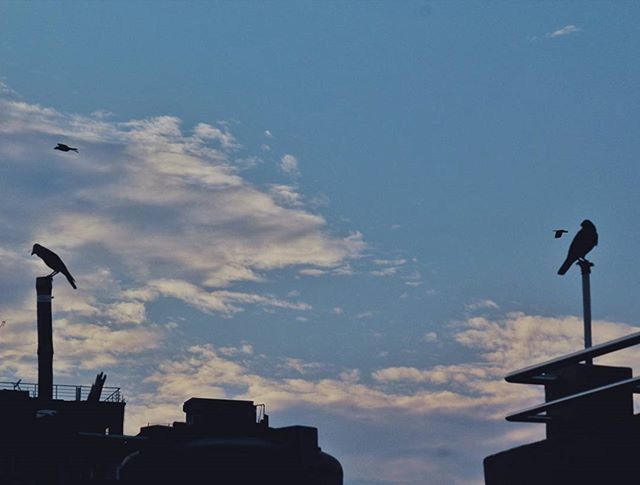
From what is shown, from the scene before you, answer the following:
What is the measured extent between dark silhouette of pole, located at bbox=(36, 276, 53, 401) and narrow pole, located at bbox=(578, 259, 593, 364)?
4263 cm

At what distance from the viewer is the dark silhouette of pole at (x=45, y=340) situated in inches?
2092

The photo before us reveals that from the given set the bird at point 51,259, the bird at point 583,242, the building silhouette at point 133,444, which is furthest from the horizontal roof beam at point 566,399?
the bird at point 51,259

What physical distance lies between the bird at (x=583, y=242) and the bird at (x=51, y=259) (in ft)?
148

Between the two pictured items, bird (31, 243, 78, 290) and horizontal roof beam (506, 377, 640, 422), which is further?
bird (31, 243, 78, 290)

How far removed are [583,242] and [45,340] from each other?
1669 inches

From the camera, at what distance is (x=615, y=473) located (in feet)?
38.5

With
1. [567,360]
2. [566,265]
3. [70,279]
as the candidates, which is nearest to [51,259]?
[70,279]

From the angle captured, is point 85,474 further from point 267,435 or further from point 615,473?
point 615,473

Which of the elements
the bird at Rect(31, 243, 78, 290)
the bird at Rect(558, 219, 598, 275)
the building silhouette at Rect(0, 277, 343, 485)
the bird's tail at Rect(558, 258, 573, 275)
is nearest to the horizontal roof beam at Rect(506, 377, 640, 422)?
the bird at Rect(558, 219, 598, 275)

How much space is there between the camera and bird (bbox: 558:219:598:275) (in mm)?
16578

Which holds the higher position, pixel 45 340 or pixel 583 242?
pixel 45 340

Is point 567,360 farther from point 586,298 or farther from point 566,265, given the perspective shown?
point 566,265

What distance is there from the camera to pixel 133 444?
5384 cm

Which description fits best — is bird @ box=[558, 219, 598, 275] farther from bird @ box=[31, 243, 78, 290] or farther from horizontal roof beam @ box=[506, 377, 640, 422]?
bird @ box=[31, 243, 78, 290]
